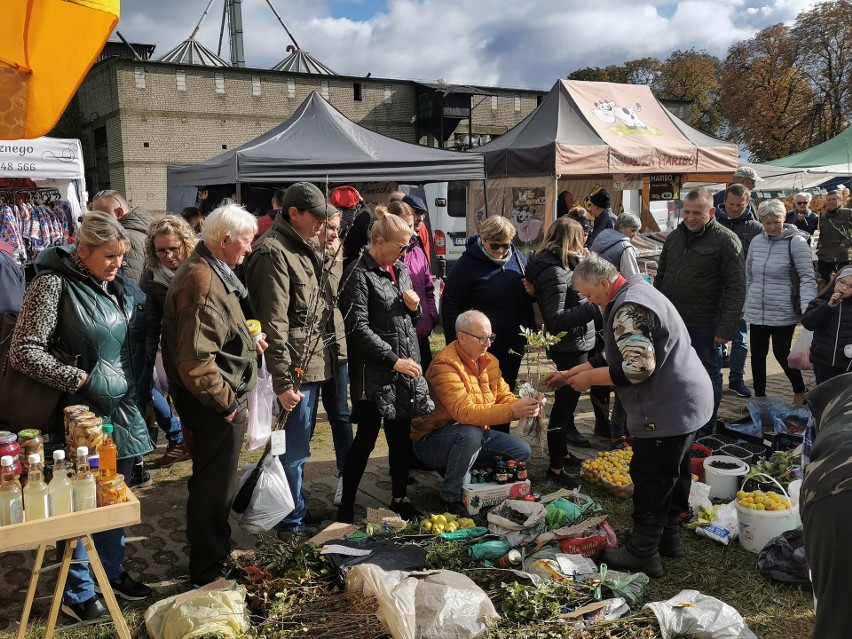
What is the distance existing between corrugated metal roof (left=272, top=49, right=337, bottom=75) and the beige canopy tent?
24.4 metres

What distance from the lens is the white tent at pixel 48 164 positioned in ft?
24.6

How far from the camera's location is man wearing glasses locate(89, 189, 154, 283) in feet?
14.8

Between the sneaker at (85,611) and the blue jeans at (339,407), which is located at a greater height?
the blue jeans at (339,407)

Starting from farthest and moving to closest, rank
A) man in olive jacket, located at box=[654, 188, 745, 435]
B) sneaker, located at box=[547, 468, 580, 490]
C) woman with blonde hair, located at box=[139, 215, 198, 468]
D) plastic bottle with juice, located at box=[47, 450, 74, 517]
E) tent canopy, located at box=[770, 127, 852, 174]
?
tent canopy, located at box=[770, 127, 852, 174], man in olive jacket, located at box=[654, 188, 745, 435], sneaker, located at box=[547, 468, 580, 490], woman with blonde hair, located at box=[139, 215, 198, 468], plastic bottle with juice, located at box=[47, 450, 74, 517]

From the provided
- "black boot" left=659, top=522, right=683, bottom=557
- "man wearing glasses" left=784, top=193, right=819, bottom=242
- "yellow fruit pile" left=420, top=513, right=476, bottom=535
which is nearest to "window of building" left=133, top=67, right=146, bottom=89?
"man wearing glasses" left=784, top=193, right=819, bottom=242

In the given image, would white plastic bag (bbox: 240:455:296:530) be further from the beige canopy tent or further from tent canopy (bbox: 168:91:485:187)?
the beige canopy tent

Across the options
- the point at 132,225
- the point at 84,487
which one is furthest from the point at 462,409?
the point at 132,225

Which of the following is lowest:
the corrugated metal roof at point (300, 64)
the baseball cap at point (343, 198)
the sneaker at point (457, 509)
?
the sneaker at point (457, 509)

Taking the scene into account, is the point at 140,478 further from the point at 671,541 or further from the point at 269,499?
the point at 671,541

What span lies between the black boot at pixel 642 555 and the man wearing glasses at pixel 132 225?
3430 millimetres

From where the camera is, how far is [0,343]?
9.95 feet

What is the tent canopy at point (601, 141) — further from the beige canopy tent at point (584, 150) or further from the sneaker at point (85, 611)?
the sneaker at point (85, 611)

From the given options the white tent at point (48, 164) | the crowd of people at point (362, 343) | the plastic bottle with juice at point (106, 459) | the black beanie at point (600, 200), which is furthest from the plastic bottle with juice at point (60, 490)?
the white tent at point (48, 164)

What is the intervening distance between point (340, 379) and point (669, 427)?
189 cm
